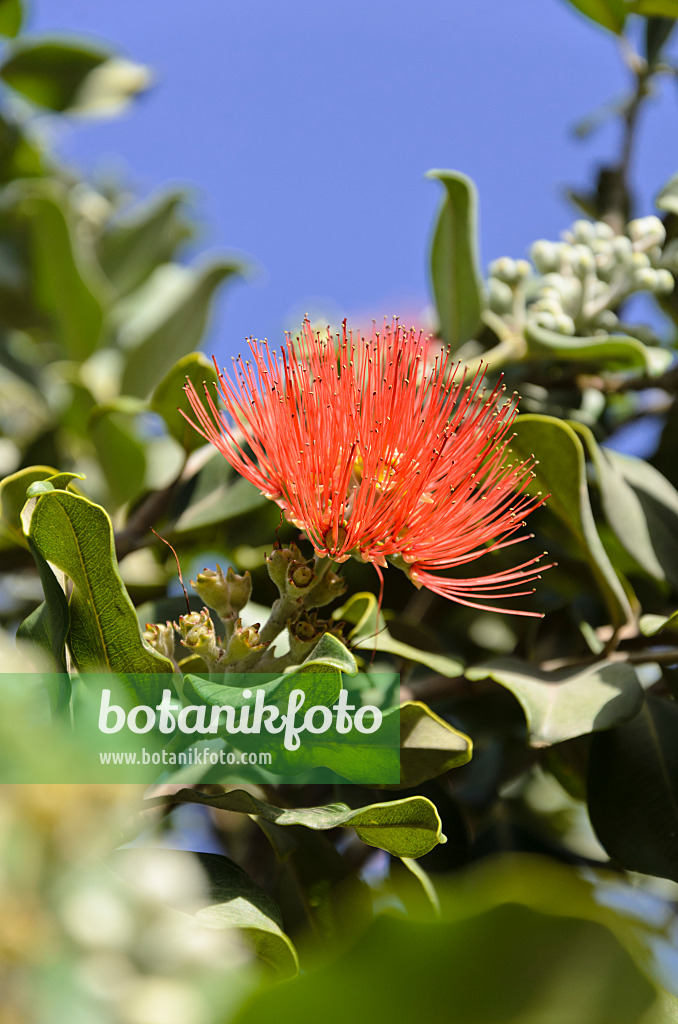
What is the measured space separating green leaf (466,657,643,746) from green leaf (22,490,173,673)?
36 centimetres

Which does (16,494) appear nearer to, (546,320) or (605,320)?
(546,320)

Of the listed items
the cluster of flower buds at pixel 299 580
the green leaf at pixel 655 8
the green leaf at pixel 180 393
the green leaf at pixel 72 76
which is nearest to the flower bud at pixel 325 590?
the cluster of flower buds at pixel 299 580

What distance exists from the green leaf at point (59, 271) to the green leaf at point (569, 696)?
1.35 metres

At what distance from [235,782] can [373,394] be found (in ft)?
1.43

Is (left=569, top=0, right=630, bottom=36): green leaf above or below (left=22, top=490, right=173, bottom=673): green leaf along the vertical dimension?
above

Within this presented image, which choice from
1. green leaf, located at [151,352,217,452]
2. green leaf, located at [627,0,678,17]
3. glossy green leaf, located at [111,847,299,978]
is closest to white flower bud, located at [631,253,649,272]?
green leaf, located at [627,0,678,17]

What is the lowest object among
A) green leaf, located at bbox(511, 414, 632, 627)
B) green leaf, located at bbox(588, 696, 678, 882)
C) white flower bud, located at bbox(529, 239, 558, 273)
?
green leaf, located at bbox(588, 696, 678, 882)

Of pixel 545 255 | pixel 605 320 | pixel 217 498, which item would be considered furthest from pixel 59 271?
pixel 605 320

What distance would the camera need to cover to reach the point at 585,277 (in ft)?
4.53

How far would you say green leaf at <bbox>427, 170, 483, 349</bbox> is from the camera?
127cm

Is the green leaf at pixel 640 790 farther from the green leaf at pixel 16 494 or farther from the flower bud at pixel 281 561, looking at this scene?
the green leaf at pixel 16 494

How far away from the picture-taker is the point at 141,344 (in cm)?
186

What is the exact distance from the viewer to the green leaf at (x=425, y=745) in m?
0.79

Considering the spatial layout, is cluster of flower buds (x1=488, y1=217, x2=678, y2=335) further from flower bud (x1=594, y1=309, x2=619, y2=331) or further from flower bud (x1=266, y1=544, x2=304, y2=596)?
flower bud (x1=266, y1=544, x2=304, y2=596)
